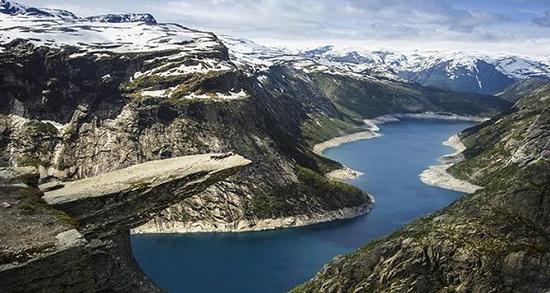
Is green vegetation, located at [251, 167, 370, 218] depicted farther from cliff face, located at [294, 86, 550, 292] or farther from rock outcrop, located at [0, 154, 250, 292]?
rock outcrop, located at [0, 154, 250, 292]

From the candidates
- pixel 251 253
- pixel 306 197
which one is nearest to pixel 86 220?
pixel 251 253

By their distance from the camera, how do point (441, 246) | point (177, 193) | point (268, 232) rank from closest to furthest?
point (177, 193)
point (441, 246)
point (268, 232)

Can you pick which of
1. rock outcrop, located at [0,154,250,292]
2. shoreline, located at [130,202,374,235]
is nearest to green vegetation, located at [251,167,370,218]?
shoreline, located at [130,202,374,235]

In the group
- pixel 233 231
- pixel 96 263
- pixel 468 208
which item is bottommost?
pixel 233 231

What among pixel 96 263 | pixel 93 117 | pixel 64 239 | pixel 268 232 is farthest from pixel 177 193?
pixel 93 117

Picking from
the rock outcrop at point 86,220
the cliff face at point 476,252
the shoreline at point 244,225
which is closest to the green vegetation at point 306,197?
the shoreline at point 244,225

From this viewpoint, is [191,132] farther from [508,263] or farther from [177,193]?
[177,193]
